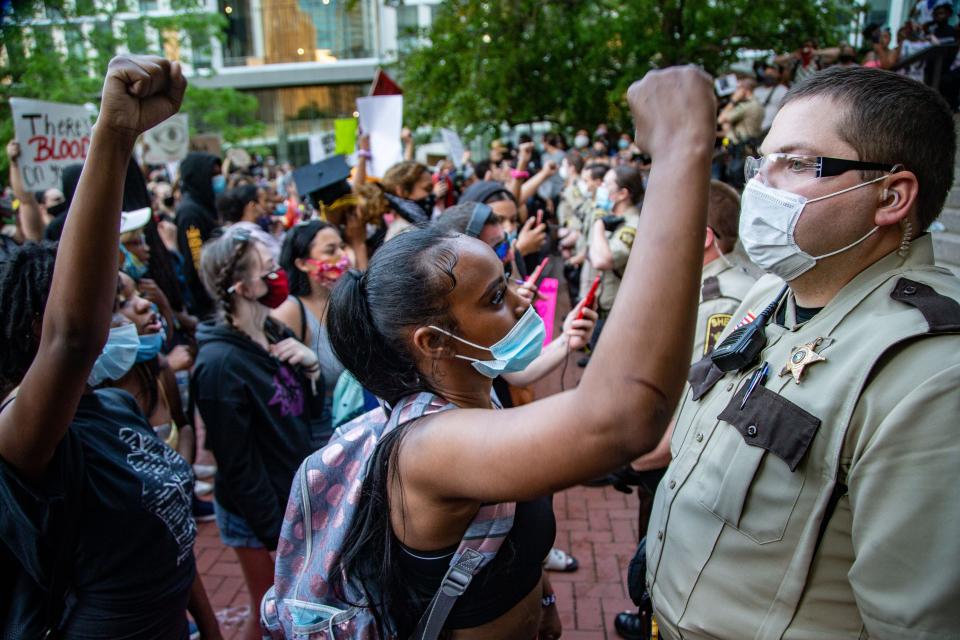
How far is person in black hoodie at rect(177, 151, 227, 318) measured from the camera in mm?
5875

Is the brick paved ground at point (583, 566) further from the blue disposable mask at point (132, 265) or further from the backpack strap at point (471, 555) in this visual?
the backpack strap at point (471, 555)

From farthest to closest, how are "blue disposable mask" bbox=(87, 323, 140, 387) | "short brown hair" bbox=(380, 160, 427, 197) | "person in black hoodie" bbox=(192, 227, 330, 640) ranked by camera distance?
1. "short brown hair" bbox=(380, 160, 427, 197)
2. "person in black hoodie" bbox=(192, 227, 330, 640)
3. "blue disposable mask" bbox=(87, 323, 140, 387)

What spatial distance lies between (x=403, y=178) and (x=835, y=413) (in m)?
4.61

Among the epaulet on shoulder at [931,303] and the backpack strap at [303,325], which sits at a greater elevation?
the epaulet on shoulder at [931,303]

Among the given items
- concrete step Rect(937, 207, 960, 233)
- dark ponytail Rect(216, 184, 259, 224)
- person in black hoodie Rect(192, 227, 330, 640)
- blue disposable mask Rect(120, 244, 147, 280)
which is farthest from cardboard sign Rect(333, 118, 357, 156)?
concrete step Rect(937, 207, 960, 233)

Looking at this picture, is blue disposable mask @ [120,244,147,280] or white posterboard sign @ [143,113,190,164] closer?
blue disposable mask @ [120,244,147,280]

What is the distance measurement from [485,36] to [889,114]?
15103 mm

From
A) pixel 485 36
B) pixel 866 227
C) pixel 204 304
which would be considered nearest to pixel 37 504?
pixel 866 227

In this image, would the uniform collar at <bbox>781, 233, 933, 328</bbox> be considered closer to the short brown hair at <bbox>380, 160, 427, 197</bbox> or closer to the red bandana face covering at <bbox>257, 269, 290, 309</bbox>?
the red bandana face covering at <bbox>257, 269, 290, 309</bbox>

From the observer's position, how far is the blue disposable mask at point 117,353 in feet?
7.84

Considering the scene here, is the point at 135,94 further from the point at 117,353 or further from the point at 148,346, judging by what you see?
the point at 148,346

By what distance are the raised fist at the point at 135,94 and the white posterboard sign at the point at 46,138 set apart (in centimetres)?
483

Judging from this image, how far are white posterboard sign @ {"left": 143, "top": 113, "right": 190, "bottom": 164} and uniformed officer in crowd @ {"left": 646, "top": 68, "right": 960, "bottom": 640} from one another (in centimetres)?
868

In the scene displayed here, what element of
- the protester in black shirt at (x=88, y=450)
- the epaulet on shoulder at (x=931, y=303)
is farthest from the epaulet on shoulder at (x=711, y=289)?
the protester in black shirt at (x=88, y=450)
